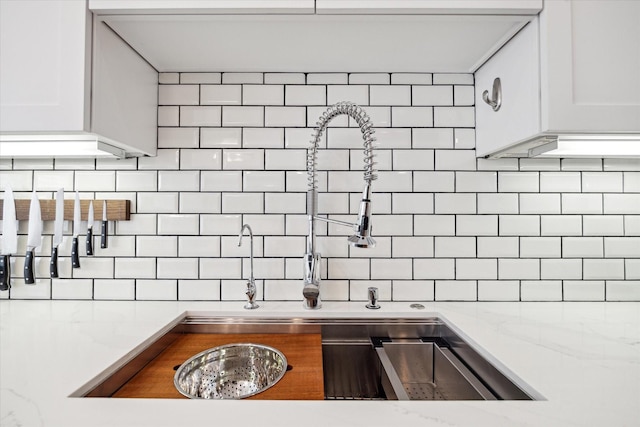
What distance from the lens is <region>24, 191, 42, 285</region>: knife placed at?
1121 millimetres

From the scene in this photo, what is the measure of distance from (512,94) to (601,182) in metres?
0.61

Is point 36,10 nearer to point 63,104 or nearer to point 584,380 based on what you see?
point 63,104

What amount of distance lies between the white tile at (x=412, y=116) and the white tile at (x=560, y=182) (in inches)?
19.2

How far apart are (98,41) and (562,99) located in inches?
49.7

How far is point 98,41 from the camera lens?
2.98 feet

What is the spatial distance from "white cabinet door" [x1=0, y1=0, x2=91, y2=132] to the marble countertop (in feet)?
1.90

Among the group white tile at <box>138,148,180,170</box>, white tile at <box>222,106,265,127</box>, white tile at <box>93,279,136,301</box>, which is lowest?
white tile at <box>93,279,136,301</box>

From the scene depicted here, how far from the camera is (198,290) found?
1.26 m

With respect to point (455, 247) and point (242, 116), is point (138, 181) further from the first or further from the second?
point (455, 247)

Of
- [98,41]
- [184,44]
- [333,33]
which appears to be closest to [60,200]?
[98,41]

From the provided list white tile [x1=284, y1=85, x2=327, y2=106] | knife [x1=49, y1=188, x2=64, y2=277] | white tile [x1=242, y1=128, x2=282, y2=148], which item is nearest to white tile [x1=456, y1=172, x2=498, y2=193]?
white tile [x1=284, y1=85, x2=327, y2=106]

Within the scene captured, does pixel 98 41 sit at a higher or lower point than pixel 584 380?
higher

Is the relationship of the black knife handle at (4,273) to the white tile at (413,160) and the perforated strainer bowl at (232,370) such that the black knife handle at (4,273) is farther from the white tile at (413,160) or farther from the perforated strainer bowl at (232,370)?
the white tile at (413,160)

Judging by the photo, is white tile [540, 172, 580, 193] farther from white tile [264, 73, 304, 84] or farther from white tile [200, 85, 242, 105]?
white tile [200, 85, 242, 105]
